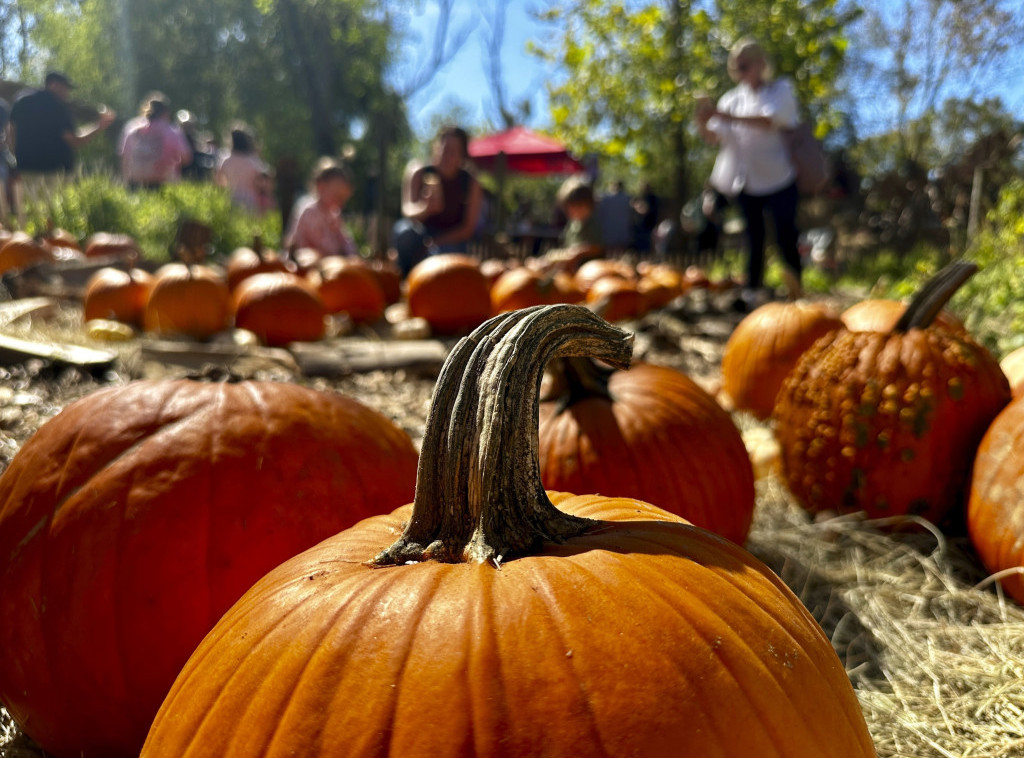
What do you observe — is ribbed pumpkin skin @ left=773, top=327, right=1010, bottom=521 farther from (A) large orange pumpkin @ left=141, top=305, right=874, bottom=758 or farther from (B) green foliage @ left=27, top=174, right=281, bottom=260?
(B) green foliage @ left=27, top=174, right=281, bottom=260

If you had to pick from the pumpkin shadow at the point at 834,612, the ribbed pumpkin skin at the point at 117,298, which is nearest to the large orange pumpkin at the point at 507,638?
the pumpkin shadow at the point at 834,612

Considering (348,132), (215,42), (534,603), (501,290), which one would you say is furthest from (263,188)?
(215,42)

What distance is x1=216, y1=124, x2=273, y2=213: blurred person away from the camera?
12.9 meters

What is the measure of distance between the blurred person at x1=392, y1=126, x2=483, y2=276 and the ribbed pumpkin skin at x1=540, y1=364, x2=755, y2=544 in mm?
6909

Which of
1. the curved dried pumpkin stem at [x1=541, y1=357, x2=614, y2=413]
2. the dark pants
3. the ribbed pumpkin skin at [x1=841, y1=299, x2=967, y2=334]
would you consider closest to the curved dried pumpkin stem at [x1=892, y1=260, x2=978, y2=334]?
the ribbed pumpkin skin at [x1=841, y1=299, x2=967, y2=334]

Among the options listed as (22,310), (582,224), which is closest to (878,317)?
(22,310)

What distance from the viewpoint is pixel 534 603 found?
90 centimetres

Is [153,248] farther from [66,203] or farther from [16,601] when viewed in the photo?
[16,601]

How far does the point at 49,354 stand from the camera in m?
3.62

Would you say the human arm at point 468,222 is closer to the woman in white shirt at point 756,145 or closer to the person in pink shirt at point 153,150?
the woman in white shirt at point 756,145

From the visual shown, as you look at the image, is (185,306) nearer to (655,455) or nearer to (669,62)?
(655,455)

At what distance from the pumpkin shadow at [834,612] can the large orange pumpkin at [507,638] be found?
36.5 inches

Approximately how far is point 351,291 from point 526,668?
625cm

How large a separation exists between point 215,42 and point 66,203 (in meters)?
25.7
